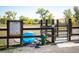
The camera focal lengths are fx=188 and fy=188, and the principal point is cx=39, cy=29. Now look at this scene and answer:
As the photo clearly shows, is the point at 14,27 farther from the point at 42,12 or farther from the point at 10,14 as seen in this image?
the point at 42,12

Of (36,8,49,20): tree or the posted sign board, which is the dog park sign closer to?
the posted sign board

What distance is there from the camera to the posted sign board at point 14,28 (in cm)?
279

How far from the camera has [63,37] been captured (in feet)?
9.62

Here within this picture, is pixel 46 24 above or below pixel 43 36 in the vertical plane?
above

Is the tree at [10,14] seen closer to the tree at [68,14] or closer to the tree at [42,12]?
the tree at [42,12]

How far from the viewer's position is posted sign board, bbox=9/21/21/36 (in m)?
2.79

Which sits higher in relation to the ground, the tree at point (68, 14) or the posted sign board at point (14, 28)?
the tree at point (68, 14)

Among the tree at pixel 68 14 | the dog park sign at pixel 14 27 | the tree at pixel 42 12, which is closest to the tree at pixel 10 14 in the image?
the dog park sign at pixel 14 27

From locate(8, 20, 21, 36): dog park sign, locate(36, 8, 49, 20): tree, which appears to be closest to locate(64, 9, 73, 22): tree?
locate(36, 8, 49, 20): tree

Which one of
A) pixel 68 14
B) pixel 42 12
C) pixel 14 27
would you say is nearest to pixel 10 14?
pixel 14 27
